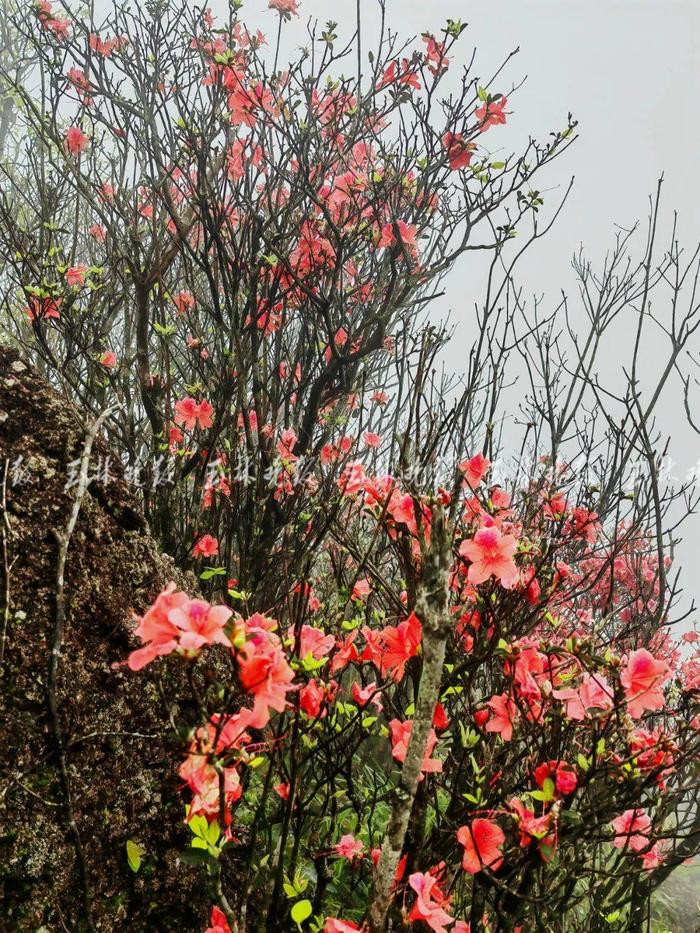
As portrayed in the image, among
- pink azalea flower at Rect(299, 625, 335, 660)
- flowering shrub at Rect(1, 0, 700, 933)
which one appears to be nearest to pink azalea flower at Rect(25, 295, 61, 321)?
flowering shrub at Rect(1, 0, 700, 933)

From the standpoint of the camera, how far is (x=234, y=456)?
121 inches

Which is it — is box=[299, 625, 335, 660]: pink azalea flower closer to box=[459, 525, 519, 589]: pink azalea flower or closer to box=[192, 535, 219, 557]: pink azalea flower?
box=[459, 525, 519, 589]: pink azalea flower

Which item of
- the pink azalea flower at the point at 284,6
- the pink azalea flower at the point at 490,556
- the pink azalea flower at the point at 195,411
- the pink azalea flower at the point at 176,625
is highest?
the pink azalea flower at the point at 284,6

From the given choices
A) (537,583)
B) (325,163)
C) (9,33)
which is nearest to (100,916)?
(537,583)

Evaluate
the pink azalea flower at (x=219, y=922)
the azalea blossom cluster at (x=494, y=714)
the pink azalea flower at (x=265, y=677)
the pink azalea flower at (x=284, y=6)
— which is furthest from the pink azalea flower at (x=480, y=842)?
the pink azalea flower at (x=284, y=6)

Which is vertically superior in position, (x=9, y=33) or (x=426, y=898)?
(x=9, y=33)

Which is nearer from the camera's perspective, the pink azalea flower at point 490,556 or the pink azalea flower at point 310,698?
the pink azalea flower at point 310,698

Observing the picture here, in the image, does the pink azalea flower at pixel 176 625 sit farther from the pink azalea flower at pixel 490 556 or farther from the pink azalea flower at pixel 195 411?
the pink azalea flower at pixel 195 411

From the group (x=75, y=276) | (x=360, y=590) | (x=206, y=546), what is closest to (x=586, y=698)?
(x=360, y=590)

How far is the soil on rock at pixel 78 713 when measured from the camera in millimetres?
1377

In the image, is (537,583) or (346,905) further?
(346,905)

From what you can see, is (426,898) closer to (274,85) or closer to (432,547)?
(432,547)

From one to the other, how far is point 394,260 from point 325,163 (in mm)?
621

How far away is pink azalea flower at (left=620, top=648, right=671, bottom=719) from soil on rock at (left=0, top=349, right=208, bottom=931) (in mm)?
1023
